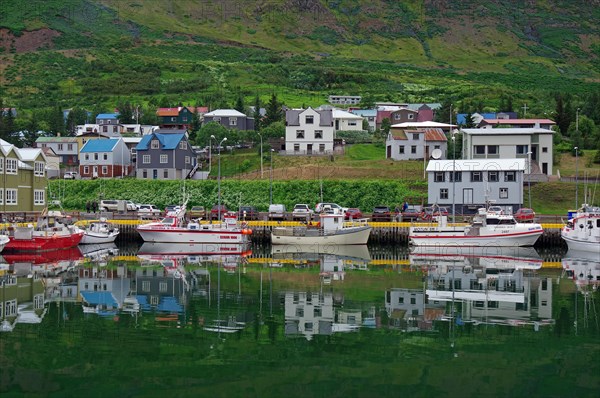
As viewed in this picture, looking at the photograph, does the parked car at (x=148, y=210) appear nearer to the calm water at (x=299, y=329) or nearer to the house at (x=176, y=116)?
the calm water at (x=299, y=329)

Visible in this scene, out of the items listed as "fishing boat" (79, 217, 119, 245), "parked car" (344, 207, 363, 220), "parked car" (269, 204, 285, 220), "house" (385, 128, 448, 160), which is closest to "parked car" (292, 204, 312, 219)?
"parked car" (269, 204, 285, 220)

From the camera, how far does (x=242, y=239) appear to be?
70.7 metres

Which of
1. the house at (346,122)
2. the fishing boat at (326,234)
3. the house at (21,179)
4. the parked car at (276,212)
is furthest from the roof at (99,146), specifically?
the fishing boat at (326,234)

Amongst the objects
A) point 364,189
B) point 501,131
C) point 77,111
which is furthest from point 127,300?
point 77,111

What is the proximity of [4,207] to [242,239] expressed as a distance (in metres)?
→ 19.5

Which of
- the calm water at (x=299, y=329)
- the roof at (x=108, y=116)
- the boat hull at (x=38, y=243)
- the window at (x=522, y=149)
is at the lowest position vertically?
the calm water at (x=299, y=329)

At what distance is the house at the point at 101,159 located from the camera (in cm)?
10438

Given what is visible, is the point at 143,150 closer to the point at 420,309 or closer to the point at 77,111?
the point at 77,111

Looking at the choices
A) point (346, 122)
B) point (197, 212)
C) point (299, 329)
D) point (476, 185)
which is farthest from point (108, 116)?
point (299, 329)

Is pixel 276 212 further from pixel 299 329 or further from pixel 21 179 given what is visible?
pixel 299 329

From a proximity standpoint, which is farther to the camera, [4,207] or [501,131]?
[501,131]

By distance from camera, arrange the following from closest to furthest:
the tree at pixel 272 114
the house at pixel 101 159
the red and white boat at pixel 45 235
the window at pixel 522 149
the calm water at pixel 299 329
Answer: the calm water at pixel 299 329
the red and white boat at pixel 45 235
the window at pixel 522 149
the house at pixel 101 159
the tree at pixel 272 114

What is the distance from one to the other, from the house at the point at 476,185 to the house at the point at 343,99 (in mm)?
77898

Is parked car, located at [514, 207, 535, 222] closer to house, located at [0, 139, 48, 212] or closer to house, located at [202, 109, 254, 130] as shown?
house, located at [0, 139, 48, 212]
